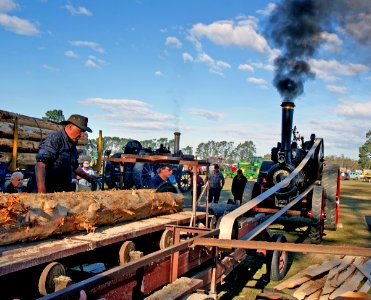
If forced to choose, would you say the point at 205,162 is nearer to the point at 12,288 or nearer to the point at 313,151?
the point at 12,288

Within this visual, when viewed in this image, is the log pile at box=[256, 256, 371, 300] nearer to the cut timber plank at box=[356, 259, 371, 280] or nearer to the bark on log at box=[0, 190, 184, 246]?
the cut timber plank at box=[356, 259, 371, 280]

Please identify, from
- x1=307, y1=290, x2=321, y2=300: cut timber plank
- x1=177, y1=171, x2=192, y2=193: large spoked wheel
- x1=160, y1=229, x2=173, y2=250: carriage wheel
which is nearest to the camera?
x1=160, y1=229, x2=173, y2=250: carriage wheel

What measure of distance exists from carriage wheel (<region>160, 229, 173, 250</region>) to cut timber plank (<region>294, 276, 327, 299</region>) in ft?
7.34

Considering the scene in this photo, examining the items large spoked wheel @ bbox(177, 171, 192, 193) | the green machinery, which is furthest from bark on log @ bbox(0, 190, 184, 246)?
the green machinery

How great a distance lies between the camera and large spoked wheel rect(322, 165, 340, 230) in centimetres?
955

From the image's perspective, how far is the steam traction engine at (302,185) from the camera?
9.08 meters

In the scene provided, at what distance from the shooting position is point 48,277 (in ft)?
9.35

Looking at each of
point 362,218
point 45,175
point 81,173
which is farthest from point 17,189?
point 362,218

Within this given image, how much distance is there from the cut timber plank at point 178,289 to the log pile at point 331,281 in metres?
1.46

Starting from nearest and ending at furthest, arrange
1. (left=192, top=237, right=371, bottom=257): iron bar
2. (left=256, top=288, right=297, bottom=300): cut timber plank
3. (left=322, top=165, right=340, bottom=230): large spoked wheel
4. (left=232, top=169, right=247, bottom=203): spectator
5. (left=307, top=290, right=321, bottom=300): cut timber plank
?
(left=192, top=237, right=371, bottom=257): iron bar < (left=256, top=288, right=297, bottom=300): cut timber plank < (left=307, top=290, right=321, bottom=300): cut timber plank < (left=322, top=165, right=340, bottom=230): large spoked wheel < (left=232, top=169, right=247, bottom=203): spectator

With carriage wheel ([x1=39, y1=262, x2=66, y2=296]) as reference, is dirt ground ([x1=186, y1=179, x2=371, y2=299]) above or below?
below

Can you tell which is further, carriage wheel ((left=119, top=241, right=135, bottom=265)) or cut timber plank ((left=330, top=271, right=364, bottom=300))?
cut timber plank ((left=330, top=271, right=364, bottom=300))

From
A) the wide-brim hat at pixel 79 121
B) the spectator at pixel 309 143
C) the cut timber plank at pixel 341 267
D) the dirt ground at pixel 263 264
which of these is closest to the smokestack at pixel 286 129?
the spectator at pixel 309 143

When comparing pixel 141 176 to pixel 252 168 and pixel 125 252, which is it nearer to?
pixel 125 252
